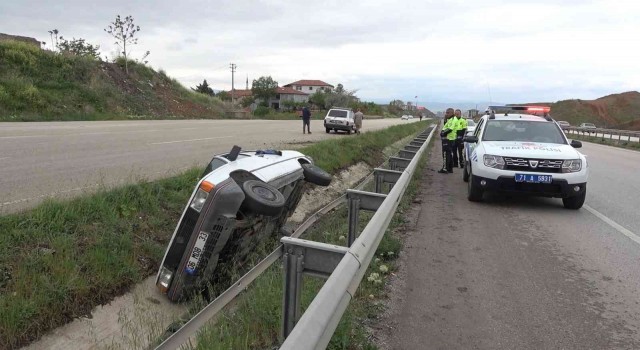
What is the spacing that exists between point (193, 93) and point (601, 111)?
214 feet

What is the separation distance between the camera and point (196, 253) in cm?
407

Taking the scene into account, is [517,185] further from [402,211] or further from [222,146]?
[222,146]

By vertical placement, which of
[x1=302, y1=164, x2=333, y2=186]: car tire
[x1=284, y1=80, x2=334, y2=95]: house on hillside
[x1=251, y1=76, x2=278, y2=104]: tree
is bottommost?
[x1=302, y1=164, x2=333, y2=186]: car tire

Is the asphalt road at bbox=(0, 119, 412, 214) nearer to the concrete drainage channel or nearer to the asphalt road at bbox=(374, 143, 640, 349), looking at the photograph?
the concrete drainage channel

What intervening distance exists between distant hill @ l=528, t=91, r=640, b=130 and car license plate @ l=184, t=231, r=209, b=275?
8273 centimetres

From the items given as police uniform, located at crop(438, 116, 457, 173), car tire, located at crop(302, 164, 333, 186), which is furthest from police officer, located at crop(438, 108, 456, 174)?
car tire, located at crop(302, 164, 333, 186)

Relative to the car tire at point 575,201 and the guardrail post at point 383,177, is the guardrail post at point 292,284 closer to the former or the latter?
the guardrail post at point 383,177

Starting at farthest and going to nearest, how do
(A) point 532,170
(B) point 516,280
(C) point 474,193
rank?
1. (C) point 474,193
2. (A) point 532,170
3. (B) point 516,280

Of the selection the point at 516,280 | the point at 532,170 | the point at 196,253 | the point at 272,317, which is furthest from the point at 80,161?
the point at 532,170

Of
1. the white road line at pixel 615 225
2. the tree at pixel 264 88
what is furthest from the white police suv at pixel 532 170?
the tree at pixel 264 88

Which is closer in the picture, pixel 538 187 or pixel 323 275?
pixel 323 275

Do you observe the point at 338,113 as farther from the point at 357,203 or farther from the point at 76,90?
the point at 357,203

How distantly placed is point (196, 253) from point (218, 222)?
35 centimetres

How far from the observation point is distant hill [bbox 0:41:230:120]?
1065 inches
